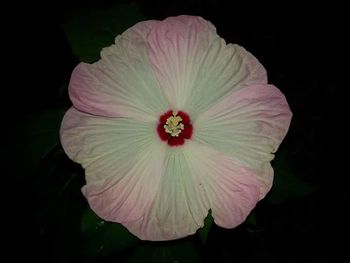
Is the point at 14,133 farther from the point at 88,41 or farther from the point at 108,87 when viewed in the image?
the point at 108,87

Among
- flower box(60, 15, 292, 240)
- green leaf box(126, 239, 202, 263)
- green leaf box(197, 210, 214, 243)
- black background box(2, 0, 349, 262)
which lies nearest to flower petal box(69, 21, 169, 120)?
flower box(60, 15, 292, 240)

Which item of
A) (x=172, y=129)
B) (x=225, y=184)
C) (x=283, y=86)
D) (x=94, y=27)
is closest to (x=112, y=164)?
(x=172, y=129)

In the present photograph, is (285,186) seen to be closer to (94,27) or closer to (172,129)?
(172,129)

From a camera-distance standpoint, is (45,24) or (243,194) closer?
(243,194)

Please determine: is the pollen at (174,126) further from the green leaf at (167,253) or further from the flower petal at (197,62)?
the green leaf at (167,253)

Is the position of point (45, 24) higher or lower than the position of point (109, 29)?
lower

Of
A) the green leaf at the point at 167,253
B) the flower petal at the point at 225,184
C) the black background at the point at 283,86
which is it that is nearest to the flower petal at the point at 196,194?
the flower petal at the point at 225,184

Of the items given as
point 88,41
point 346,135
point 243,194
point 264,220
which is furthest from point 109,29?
point 346,135
